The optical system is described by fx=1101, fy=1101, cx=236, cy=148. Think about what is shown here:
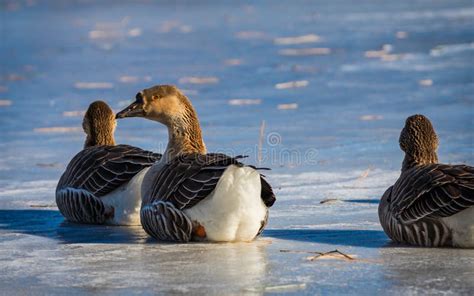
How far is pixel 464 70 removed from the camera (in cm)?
1922

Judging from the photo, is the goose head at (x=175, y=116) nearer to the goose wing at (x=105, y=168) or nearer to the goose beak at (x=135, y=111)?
the goose beak at (x=135, y=111)

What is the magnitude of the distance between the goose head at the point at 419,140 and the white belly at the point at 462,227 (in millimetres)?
986

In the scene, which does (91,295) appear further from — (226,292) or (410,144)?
(410,144)

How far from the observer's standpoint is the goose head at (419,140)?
28.8 ft

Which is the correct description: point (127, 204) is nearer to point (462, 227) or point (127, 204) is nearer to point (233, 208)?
point (233, 208)

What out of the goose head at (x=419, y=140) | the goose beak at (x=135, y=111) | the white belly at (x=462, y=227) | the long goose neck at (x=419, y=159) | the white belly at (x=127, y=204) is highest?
the goose beak at (x=135, y=111)

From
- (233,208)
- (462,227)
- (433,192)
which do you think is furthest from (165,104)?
A: (462,227)

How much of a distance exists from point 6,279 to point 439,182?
121 inches

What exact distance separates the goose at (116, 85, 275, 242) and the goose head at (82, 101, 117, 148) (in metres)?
1.79

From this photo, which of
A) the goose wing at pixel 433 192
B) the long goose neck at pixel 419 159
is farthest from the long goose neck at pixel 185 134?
the goose wing at pixel 433 192

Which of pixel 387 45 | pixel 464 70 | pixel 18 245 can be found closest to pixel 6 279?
pixel 18 245

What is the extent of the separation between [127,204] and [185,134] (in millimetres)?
847

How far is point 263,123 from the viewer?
47.3 feet

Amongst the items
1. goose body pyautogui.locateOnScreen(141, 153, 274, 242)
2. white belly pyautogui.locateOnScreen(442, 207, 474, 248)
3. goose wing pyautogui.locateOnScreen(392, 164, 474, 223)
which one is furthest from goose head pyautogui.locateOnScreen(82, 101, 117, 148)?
white belly pyautogui.locateOnScreen(442, 207, 474, 248)
